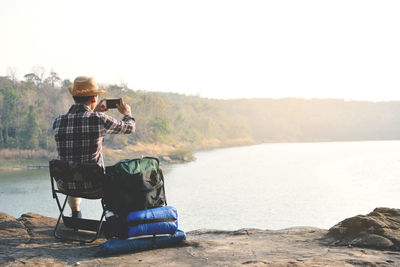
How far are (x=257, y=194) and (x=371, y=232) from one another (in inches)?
1066

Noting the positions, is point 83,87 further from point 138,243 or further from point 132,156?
point 132,156

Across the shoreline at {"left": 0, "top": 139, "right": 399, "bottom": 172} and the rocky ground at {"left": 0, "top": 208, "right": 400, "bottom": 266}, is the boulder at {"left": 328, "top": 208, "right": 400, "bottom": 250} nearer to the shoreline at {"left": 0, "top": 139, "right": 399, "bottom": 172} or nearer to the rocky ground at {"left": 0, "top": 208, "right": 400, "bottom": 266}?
the rocky ground at {"left": 0, "top": 208, "right": 400, "bottom": 266}

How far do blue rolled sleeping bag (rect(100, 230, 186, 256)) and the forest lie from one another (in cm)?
4302

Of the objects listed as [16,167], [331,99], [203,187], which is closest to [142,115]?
[16,167]

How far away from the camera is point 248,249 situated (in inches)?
159

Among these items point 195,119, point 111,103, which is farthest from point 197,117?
point 111,103

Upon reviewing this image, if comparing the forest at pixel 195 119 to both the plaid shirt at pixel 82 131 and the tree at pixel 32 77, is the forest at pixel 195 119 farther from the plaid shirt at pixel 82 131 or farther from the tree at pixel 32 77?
the plaid shirt at pixel 82 131

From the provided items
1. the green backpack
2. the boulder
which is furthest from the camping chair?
the boulder

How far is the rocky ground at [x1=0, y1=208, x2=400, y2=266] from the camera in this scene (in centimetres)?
349

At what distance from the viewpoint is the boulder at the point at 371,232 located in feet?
12.9

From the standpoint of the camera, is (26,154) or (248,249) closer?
(248,249)

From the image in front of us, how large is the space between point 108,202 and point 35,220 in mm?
1401

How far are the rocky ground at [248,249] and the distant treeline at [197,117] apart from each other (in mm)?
43285

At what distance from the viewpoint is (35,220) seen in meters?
4.95
